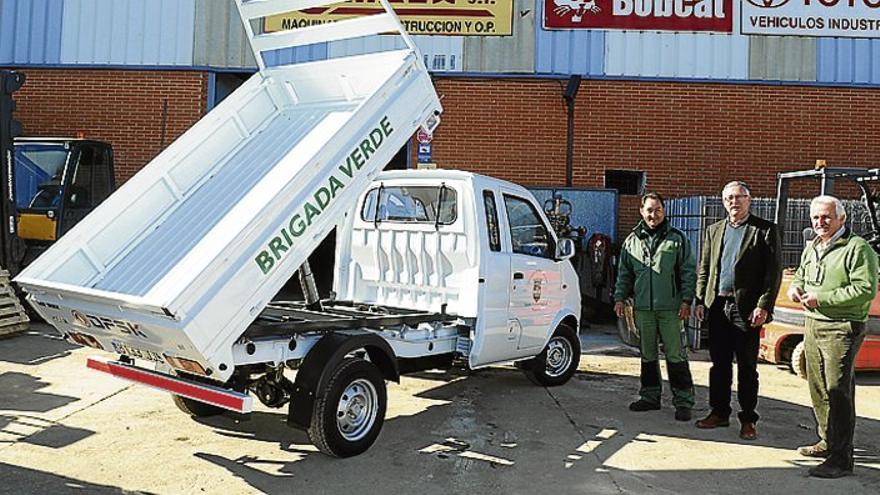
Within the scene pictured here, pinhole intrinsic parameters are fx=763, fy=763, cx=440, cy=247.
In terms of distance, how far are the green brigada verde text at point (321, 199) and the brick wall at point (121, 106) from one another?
31.0ft

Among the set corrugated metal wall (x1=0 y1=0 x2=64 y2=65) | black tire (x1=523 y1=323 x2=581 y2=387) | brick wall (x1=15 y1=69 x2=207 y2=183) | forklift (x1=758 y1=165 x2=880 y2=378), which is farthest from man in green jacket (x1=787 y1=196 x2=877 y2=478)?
corrugated metal wall (x1=0 y1=0 x2=64 y2=65)

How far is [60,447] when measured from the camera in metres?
5.25

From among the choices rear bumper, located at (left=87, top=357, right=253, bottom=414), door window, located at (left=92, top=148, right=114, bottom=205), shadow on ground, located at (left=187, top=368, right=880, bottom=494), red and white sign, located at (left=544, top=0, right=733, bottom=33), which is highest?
red and white sign, located at (left=544, top=0, right=733, bottom=33)

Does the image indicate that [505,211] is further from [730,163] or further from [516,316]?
[730,163]

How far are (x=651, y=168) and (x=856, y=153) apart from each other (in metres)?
3.63

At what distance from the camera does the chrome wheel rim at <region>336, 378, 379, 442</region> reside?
16.8 feet

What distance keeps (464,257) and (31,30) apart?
1132 centimetres

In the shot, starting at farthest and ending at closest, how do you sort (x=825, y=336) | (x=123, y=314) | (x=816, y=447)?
(x=816, y=447)
(x=825, y=336)
(x=123, y=314)

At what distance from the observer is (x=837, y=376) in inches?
193

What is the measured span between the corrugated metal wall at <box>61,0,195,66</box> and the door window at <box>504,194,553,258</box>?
893 cm

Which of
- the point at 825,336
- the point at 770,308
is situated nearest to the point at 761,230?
the point at 770,308

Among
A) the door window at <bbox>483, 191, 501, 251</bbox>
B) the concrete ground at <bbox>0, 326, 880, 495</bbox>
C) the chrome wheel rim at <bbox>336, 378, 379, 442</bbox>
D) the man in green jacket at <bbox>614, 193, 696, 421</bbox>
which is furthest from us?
the door window at <bbox>483, 191, 501, 251</bbox>

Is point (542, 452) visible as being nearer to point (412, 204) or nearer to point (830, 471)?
point (830, 471)

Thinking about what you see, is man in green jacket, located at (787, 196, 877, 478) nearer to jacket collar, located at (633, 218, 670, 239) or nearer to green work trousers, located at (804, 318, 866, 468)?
green work trousers, located at (804, 318, 866, 468)
